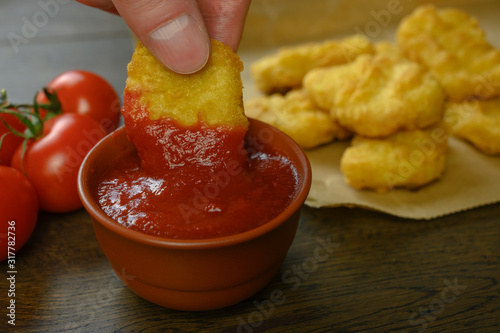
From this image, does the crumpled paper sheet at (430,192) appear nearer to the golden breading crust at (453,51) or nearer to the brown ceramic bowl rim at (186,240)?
the golden breading crust at (453,51)

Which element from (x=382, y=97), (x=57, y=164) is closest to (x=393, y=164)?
(x=382, y=97)

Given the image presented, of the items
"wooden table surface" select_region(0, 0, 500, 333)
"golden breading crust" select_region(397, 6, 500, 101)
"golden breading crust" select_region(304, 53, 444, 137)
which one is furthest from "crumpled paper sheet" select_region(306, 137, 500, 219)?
"golden breading crust" select_region(397, 6, 500, 101)

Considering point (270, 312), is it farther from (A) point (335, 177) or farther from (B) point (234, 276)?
(A) point (335, 177)

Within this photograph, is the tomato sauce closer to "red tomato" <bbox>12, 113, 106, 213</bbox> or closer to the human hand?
the human hand

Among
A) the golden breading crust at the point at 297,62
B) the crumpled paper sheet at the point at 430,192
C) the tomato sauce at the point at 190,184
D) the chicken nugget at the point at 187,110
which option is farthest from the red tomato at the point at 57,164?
the golden breading crust at the point at 297,62

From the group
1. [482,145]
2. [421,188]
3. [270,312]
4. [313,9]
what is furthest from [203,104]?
[313,9]

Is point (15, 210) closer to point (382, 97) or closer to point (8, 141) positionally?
point (8, 141)
